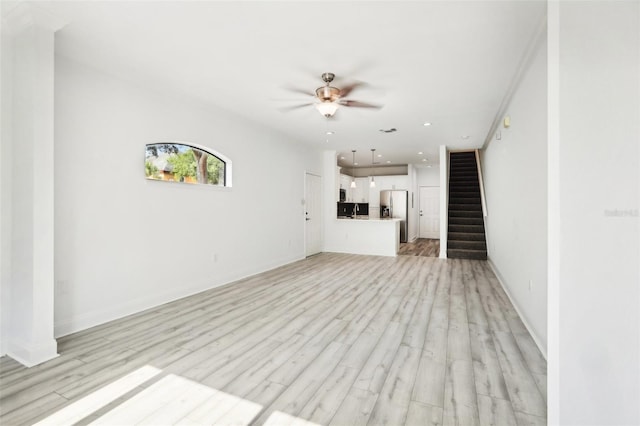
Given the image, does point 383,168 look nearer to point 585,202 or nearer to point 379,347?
point 379,347

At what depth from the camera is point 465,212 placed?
26.8 ft

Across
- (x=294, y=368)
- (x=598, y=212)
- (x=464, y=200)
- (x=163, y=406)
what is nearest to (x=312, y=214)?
(x=464, y=200)

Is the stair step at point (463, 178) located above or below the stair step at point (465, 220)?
above

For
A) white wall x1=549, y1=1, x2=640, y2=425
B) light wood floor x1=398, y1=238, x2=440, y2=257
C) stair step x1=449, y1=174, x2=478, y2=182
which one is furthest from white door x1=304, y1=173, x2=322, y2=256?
white wall x1=549, y1=1, x2=640, y2=425

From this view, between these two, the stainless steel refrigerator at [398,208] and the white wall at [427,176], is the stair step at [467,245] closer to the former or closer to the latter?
the stainless steel refrigerator at [398,208]

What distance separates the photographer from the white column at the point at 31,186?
7.70ft

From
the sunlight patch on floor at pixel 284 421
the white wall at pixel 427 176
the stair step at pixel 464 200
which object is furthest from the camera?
the white wall at pixel 427 176

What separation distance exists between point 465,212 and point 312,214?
4223mm

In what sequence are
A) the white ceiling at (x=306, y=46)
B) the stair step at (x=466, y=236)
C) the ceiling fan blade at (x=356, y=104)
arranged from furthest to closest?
the stair step at (x=466, y=236)
the ceiling fan blade at (x=356, y=104)
the white ceiling at (x=306, y=46)

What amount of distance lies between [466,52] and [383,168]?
8.36m

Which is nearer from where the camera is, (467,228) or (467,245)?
(467,245)

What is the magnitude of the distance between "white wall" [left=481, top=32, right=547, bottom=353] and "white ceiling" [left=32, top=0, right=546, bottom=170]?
393 mm

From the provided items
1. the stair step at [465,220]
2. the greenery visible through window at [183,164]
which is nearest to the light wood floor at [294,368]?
the greenery visible through window at [183,164]

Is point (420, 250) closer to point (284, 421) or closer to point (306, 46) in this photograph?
point (306, 46)
